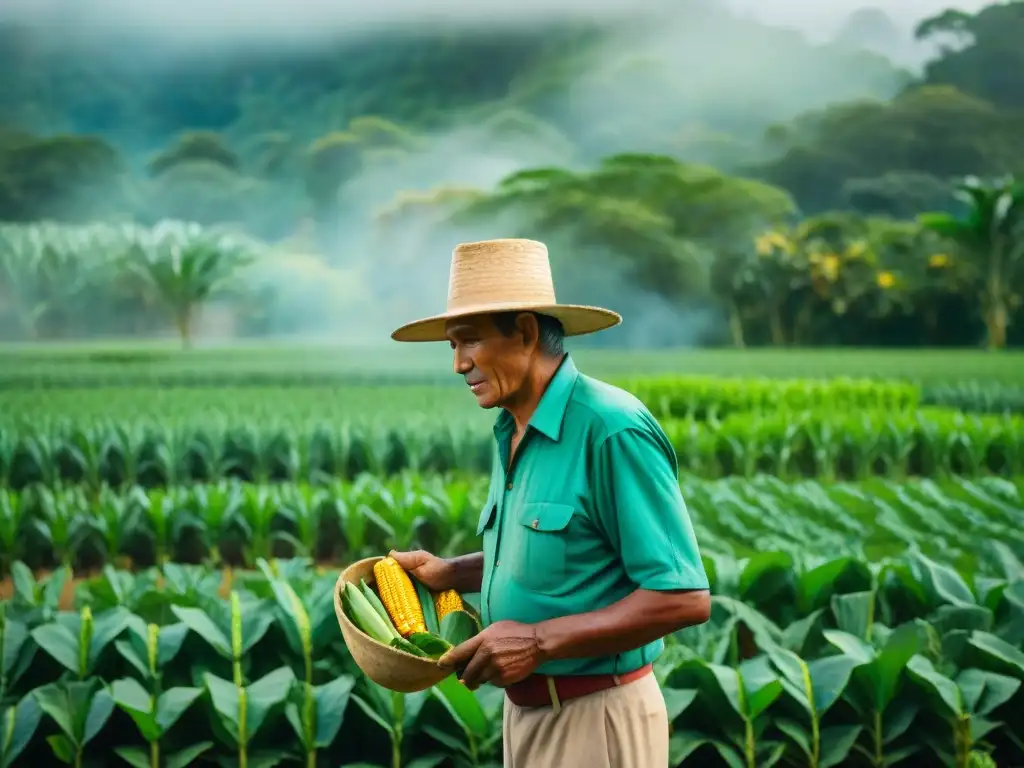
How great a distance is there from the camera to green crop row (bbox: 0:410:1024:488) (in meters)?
6.50

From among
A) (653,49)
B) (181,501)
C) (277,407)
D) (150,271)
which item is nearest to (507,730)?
(181,501)

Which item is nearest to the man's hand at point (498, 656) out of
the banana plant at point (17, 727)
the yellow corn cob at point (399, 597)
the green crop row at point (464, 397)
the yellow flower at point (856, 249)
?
the yellow corn cob at point (399, 597)

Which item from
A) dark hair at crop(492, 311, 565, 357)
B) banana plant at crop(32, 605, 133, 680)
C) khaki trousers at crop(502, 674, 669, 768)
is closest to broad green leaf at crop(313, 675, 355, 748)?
banana plant at crop(32, 605, 133, 680)

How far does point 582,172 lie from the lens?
1039 centimetres

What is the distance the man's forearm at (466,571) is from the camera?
157cm

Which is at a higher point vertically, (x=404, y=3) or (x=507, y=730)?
(x=404, y=3)

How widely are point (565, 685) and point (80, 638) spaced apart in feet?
5.62

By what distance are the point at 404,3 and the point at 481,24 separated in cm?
82

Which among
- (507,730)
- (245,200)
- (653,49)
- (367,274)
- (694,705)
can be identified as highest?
(653,49)

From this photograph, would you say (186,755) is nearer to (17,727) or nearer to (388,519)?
(17,727)

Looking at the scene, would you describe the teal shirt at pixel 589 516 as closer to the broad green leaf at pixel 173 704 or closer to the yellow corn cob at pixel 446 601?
the yellow corn cob at pixel 446 601

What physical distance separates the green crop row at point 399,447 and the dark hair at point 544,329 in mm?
5366

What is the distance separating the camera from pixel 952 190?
411 inches

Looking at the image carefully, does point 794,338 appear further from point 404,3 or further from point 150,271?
point 150,271
